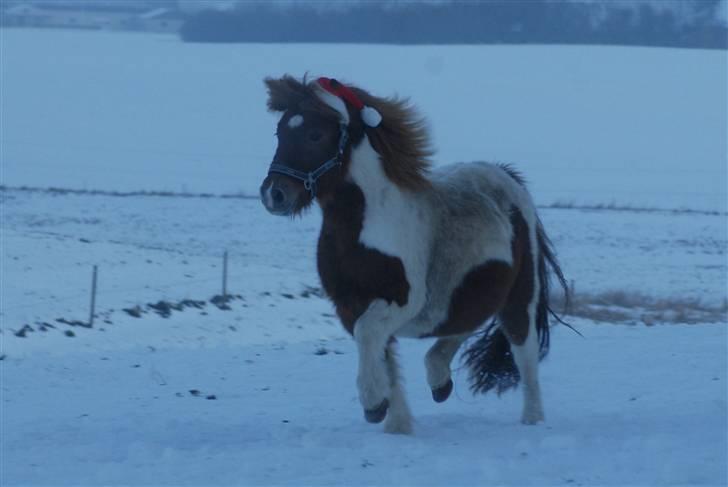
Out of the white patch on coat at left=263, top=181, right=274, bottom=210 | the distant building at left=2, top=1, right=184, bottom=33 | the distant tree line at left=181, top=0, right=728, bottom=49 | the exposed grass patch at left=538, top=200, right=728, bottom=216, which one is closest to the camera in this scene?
the white patch on coat at left=263, top=181, right=274, bottom=210

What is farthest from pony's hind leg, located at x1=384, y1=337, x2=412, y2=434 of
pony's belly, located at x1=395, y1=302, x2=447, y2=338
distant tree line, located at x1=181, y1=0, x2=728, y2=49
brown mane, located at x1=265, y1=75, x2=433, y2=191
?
distant tree line, located at x1=181, y1=0, x2=728, y2=49

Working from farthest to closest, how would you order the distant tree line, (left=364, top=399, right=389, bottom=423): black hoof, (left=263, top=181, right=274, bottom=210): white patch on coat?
the distant tree line < (left=364, top=399, right=389, bottom=423): black hoof < (left=263, top=181, right=274, bottom=210): white patch on coat

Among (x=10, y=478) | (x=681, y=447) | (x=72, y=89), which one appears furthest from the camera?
(x=72, y=89)

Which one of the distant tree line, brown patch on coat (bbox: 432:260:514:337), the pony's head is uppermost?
the distant tree line

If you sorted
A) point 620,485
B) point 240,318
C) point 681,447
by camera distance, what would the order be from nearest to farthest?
1. point 620,485
2. point 681,447
3. point 240,318

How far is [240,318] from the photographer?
569 inches

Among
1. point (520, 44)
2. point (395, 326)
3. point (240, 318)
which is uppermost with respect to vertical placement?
point (520, 44)

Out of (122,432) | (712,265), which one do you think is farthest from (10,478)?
(712,265)

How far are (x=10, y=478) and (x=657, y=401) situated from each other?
166 inches

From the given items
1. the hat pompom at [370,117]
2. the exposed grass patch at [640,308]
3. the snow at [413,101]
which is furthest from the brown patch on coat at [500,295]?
the snow at [413,101]

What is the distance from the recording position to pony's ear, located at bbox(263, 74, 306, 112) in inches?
234

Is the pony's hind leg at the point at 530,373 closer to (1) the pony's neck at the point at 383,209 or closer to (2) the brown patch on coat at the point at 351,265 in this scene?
(1) the pony's neck at the point at 383,209

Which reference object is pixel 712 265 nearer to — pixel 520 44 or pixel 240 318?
pixel 240 318

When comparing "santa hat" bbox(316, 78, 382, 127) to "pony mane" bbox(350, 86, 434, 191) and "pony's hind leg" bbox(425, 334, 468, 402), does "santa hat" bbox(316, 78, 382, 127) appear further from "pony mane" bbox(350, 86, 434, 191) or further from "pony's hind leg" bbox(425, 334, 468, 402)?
"pony's hind leg" bbox(425, 334, 468, 402)
